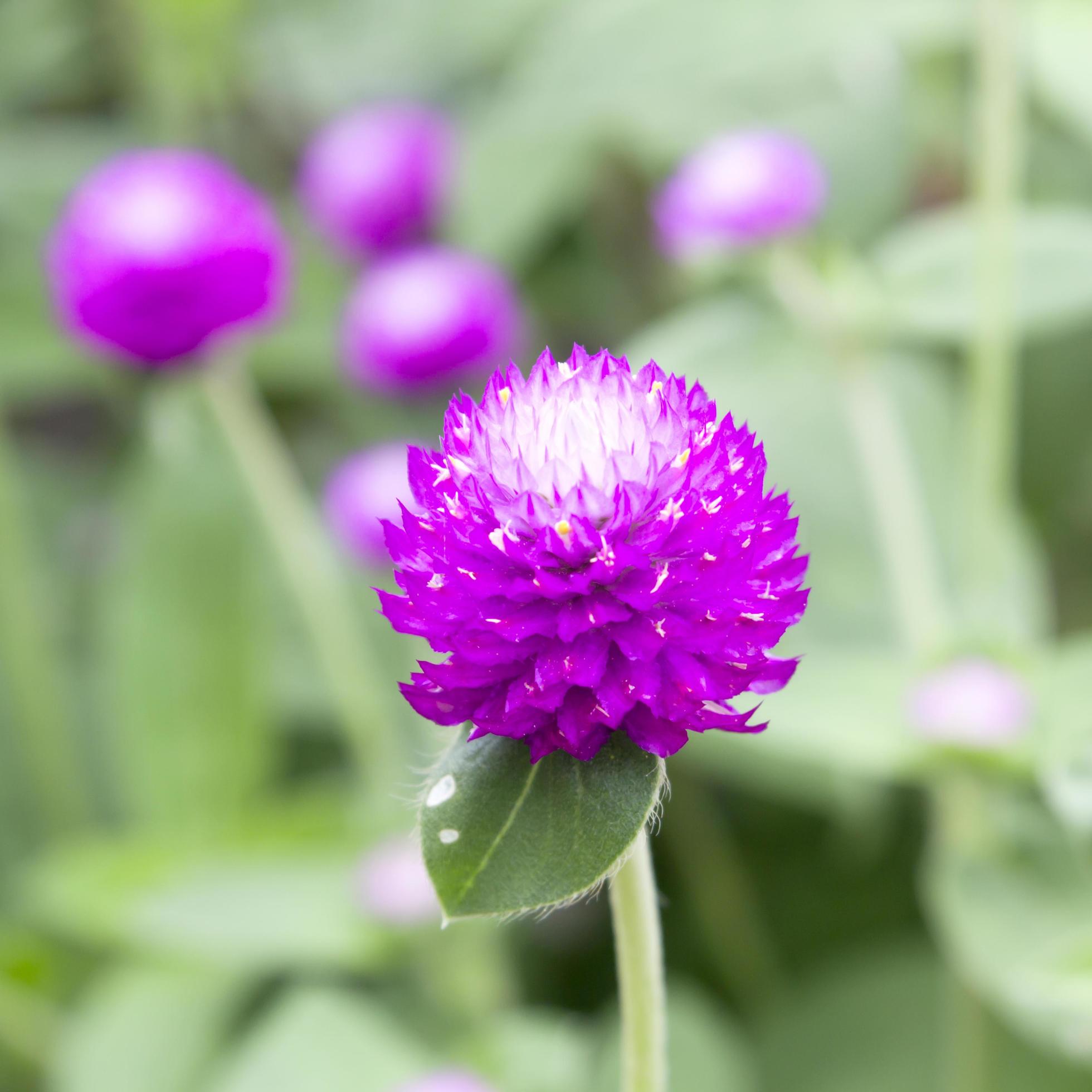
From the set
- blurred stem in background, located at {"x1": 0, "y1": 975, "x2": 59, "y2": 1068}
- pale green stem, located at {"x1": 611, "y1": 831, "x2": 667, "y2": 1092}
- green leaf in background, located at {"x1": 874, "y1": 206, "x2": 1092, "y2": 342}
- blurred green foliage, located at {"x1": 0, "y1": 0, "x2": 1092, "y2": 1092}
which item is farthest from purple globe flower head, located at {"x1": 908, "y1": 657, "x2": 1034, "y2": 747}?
blurred stem in background, located at {"x1": 0, "y1": 975, "x2": 59, "y2": 1068}

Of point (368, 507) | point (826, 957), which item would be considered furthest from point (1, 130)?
point (826, 957)

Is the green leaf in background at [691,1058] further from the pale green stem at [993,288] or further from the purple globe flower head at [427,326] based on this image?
the purple globe flower head at [427,326]

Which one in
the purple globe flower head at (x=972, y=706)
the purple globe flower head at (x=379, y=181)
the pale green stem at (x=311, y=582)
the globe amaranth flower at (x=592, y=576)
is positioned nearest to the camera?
the globe amaranth flower at (x=592, y=576)

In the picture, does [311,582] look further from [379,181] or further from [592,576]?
[592,576]

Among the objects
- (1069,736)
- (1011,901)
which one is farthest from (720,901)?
(1069,736)

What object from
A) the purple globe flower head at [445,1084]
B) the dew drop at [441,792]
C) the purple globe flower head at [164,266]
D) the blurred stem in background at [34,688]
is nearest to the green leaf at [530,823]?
the dew drop at [441,792]

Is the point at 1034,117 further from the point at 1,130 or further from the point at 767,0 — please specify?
the point at 1,130
